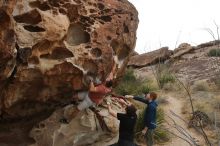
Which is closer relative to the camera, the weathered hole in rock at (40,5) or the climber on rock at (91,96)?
the weathered hole in rock at (40,5)

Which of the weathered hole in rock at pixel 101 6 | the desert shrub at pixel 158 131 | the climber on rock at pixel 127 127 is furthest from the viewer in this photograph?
the desert shrub at pixel 158 131

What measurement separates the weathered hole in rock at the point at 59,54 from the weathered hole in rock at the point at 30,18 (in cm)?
79

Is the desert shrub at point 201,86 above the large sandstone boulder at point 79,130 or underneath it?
above

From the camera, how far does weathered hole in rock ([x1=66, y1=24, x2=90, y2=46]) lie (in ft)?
32.4

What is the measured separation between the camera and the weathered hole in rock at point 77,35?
9.88 metres

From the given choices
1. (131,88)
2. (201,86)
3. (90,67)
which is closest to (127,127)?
(90,67)

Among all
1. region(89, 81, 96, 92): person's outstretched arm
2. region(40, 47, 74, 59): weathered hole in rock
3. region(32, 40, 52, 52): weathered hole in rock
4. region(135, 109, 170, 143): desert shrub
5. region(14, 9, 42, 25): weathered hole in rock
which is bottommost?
region(135, 109, 170, 143): desert shrub

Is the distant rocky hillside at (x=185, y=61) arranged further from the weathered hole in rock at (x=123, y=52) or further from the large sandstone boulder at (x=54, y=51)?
the large sandstone boulder at (x=54, y=51)

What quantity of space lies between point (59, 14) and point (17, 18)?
0.95 metres

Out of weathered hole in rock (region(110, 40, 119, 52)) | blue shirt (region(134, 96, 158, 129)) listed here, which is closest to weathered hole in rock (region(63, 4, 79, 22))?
weathered hole in rock (region(110, 40, 119, 52))

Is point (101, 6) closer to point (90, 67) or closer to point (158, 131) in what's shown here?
point (90, 67)

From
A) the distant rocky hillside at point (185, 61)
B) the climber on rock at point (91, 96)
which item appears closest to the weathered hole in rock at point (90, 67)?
the climber on rock at point (91, 96)

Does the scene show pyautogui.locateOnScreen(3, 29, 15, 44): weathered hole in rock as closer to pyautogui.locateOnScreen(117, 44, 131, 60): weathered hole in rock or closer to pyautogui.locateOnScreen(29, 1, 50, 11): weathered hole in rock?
pyautogui.locateOnScreen(29, 1, 50, 11): weathered hole in rock

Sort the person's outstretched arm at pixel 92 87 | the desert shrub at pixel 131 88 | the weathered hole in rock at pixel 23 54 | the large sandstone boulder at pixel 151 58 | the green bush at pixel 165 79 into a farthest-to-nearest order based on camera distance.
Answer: the large sandstone boulder at pixel 151 58 → the green bush at pixel 165 79 → the desert shrub at pixel 131 88 → the person's outstretched arm at pixel 92 87 → the weathered hole in rock at pixel 23 54
